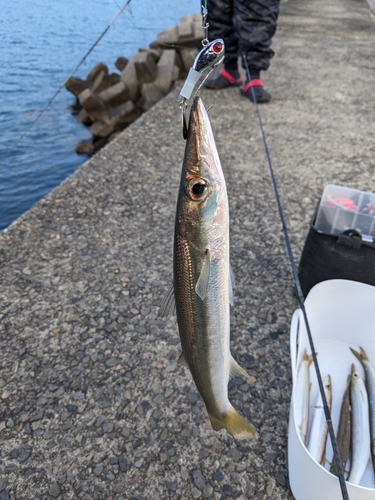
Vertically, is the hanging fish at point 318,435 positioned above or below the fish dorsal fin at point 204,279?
below

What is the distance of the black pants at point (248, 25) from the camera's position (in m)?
5.52

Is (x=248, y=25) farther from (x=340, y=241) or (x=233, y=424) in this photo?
(x=233, y=424)

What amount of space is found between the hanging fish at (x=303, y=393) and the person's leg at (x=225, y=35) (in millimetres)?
5244

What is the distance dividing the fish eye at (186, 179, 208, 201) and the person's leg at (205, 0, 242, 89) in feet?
18.0

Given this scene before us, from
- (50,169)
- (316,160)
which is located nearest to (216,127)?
(316,160)

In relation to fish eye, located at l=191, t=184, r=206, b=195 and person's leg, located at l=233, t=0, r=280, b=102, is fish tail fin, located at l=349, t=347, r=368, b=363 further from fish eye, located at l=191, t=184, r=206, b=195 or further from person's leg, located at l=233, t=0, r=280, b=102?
person's leg, located at l=233, t=0, r=280, b=102

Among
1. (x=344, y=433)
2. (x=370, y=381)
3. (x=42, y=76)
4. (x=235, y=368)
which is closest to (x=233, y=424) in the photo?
(x=235, y=368)

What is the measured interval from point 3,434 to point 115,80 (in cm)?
954

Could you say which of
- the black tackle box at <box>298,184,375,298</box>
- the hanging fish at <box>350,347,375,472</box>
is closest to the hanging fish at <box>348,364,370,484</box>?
the hanging fish at <box>350,347,375,472</box>

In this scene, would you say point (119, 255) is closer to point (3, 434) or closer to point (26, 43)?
point (3, 434)

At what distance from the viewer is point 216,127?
18.1ft

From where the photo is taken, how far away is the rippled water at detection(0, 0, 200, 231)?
122 inches

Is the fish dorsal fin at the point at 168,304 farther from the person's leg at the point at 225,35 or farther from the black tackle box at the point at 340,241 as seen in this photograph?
the person's leg at the point at 225,35

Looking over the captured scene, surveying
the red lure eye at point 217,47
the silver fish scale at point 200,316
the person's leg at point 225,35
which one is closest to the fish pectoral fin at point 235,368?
the silver fish scale at point 200,316
